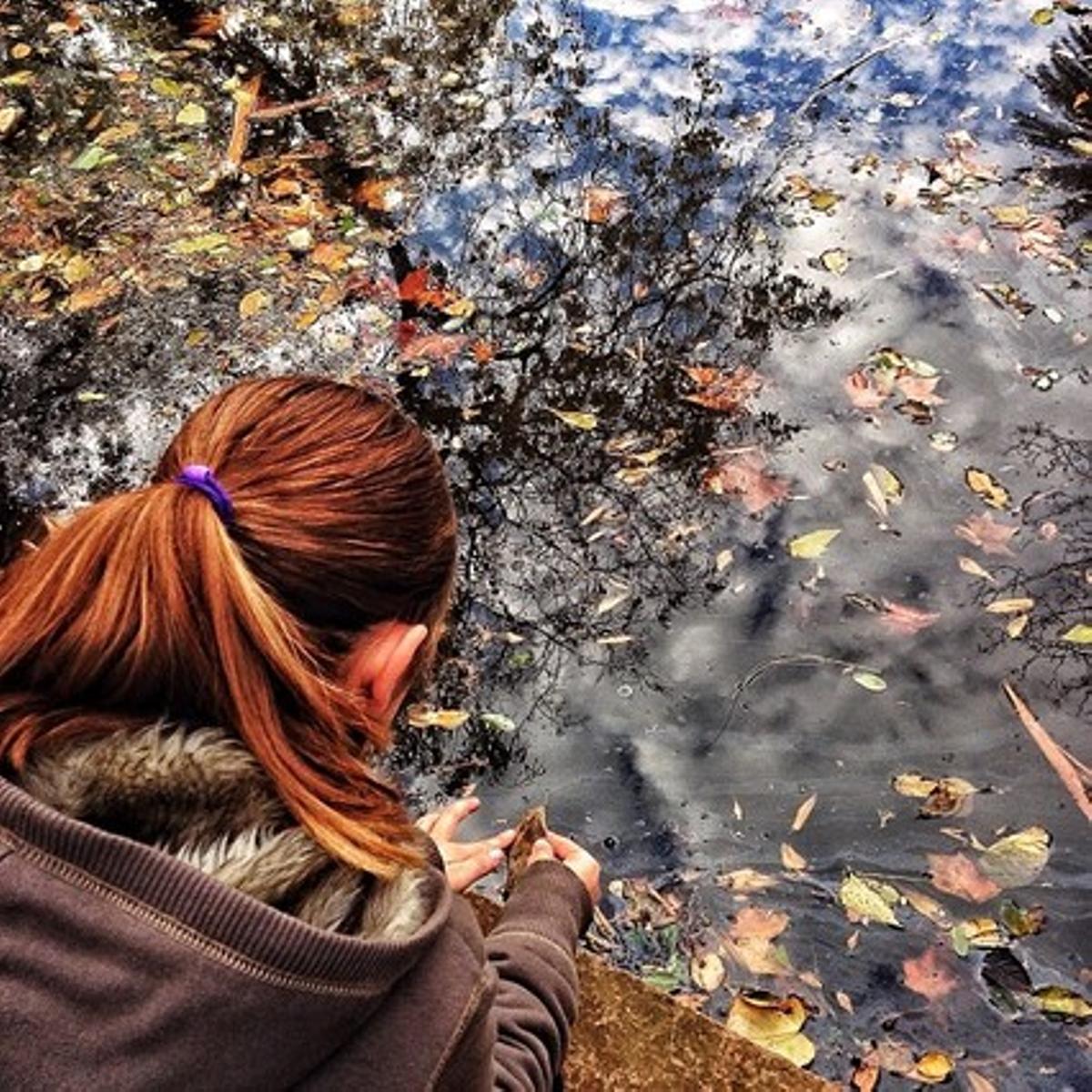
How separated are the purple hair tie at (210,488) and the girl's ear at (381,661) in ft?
0.75

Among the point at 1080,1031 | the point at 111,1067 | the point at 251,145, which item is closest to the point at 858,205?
the point at 251,145

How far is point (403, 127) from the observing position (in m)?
5.93

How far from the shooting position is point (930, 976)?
3016mm

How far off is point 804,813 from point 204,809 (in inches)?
89.8

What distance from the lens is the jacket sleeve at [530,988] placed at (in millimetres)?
1577

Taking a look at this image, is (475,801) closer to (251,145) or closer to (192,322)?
(192,322)

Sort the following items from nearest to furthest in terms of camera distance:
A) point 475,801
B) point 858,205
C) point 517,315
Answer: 1. point 475,801
2. point 517,315
3. point 858,205

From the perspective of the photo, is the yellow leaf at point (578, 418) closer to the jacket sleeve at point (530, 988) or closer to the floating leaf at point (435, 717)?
the floating leaf at point (435, 717)

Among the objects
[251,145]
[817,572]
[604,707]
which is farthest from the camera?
[251,145]

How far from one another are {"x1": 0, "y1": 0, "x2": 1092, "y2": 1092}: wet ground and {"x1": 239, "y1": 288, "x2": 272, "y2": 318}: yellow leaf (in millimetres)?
15

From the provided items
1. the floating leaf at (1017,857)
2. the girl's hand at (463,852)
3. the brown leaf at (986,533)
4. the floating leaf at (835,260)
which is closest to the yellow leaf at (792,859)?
the floating leaf at (1017,857)

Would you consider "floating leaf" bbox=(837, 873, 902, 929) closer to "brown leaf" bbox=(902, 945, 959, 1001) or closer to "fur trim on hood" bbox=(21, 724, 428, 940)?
"brown leaf" bbox=(902, 945, 959, 1001)

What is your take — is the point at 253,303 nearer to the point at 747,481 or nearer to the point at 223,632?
the point at 747,481

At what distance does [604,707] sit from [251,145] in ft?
11.4
